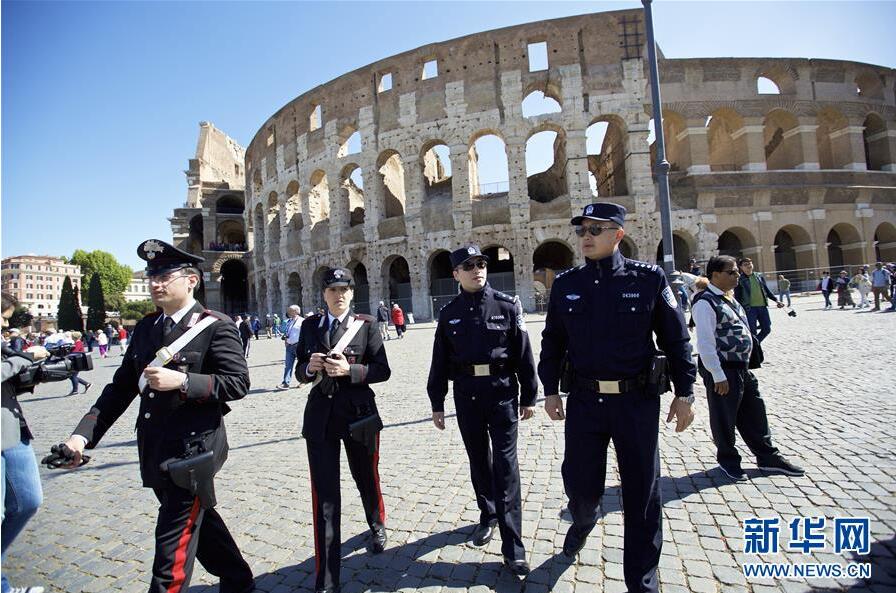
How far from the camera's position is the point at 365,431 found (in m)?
2.79

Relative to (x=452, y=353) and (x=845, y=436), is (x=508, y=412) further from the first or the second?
(x=845, y=436)

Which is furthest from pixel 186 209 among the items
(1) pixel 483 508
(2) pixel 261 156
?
(1) pixel 483 508

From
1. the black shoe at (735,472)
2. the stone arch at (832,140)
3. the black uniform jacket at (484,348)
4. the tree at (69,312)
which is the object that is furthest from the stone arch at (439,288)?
the tree at (69,312)

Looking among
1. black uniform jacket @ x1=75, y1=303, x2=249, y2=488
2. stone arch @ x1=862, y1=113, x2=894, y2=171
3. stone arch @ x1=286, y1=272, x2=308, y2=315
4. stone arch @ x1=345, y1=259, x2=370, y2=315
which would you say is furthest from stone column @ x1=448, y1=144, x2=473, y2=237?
stone arch @ x1=862, y1=113, x2=894, y2=171

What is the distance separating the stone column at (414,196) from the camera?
23109mm

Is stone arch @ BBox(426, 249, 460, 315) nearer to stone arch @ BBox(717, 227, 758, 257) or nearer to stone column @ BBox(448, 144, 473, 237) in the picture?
stone column @ BBox(448, 144, 473, 237)

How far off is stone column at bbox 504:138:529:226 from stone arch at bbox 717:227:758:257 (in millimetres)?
10415

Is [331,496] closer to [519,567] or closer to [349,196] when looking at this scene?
[519,567]

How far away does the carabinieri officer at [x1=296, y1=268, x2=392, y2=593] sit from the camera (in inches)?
102

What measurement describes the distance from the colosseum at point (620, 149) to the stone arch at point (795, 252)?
9 centimetres

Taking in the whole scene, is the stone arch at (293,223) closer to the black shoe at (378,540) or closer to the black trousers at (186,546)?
the black shoe at (378,540)

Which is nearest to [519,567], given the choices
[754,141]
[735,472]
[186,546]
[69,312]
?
[186,546]

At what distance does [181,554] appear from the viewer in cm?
215

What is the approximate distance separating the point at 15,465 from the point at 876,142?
1390 inches
